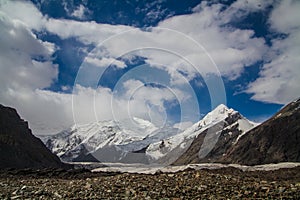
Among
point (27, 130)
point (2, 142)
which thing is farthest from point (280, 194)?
point (27, 130)

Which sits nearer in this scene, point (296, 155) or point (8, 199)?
point (8, 199)

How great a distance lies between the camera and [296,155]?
A: 194 metres

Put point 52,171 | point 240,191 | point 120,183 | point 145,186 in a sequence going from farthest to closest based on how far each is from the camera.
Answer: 1. point 52,171
2. point 120,183
3. point 145,186
4. point 240,191

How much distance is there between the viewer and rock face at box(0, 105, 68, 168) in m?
116

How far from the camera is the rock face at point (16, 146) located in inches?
4555

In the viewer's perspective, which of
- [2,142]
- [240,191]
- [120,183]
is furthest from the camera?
[2,142]

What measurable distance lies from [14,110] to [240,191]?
179491 millimetres

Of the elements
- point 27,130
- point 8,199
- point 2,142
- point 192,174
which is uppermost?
point 27,130

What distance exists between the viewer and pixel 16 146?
422ft

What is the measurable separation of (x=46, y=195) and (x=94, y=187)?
302 cm

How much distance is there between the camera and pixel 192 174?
2517 centimetres

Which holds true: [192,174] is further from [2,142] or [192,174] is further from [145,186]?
[2,142]

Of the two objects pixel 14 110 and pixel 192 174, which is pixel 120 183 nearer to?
pixel 192 174

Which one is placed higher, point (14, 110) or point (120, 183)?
point (14, 110)
